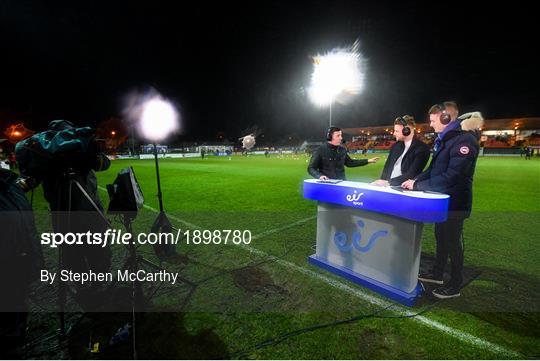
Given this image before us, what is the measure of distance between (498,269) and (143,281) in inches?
218

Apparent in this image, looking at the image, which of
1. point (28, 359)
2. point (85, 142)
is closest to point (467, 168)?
point (85, 142)

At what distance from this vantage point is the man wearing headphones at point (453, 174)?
3.21 m

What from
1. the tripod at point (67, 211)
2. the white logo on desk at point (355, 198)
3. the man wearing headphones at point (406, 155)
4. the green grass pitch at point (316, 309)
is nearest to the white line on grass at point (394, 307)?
the green grass pitch at point (316, 309)

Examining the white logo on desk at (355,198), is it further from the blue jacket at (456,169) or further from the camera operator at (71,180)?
the camera operator at (71,180)

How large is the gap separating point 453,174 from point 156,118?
4.13m

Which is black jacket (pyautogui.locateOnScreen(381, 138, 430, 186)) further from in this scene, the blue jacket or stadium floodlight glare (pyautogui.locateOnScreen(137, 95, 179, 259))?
stadium floodlight glare (pyautogui.locateOnScreen(137, 95, 179, 259))

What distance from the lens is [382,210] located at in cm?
326

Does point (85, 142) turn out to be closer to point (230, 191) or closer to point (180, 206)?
point (180, 206)

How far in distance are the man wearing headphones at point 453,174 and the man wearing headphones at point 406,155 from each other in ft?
0.80

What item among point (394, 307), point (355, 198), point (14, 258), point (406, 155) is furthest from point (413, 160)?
point (14, 258)

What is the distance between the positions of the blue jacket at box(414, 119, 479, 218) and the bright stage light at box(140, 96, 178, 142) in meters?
3.88

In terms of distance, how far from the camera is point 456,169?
321cm

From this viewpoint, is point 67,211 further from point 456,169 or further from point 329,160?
point 456,169

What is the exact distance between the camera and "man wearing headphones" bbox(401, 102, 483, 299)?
3.21 meters
